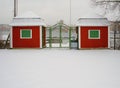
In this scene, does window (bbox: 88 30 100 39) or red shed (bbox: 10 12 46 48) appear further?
red shed (bbox: 10 12 46 48)

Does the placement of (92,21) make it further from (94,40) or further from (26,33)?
(26,33)

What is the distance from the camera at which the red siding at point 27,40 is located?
982 inches

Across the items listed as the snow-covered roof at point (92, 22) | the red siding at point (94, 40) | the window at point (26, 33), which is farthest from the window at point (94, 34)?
the window at point (26, 33)

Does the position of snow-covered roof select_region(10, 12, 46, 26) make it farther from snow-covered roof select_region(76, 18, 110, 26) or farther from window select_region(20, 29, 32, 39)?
snow-covered roof select_region(76, 18, 110, 26)

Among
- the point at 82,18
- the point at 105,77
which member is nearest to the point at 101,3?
the point at 82,18

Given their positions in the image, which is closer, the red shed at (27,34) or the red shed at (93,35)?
the red shed at (93,35)

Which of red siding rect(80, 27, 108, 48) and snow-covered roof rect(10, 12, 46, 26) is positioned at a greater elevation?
snow-covered roof rect(10, 12, 46, 26)

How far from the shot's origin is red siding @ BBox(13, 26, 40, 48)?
24.9 metres

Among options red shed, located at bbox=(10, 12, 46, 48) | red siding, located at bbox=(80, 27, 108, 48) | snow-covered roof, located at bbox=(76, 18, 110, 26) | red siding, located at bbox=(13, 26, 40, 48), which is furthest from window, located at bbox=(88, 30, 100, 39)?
red siding, located at bbox=(13, 26, 40, 48)

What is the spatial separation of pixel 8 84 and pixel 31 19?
18.7 meters

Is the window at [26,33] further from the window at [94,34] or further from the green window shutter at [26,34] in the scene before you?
the window at [94,34]

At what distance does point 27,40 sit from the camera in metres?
25.1

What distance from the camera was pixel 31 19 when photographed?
84.0ft

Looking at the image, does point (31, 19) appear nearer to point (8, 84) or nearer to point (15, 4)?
point (15, 4)
